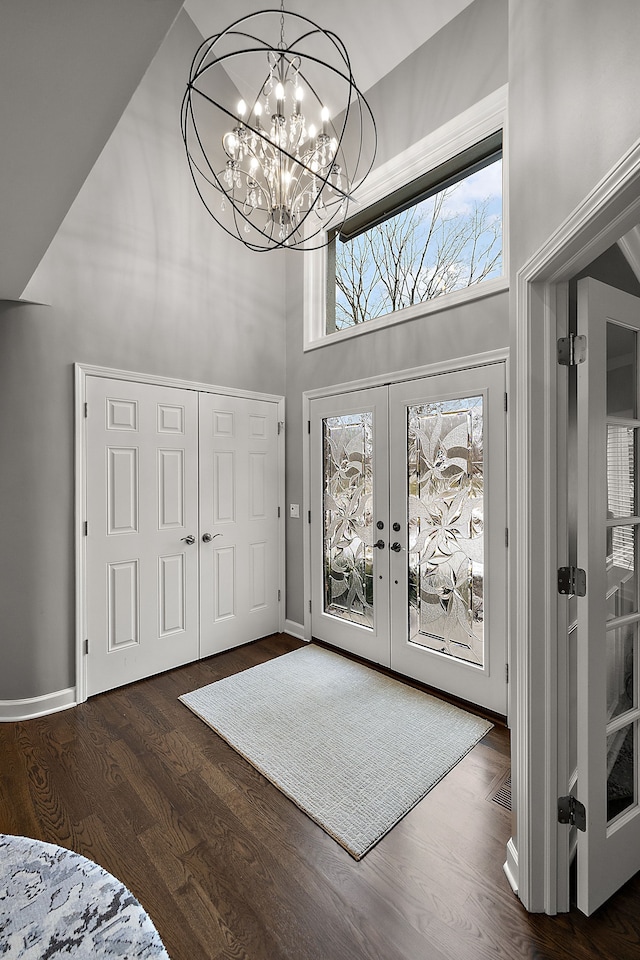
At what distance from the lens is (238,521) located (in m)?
3.53

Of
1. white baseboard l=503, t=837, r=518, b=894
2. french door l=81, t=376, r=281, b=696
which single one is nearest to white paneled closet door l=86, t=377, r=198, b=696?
french door l=81, t=376, r=281, b=696

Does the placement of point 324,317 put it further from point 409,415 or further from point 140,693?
point 140,693

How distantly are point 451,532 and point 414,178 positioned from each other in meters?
2.45

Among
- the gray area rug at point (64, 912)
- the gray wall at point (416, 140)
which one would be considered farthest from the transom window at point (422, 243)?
the gray area rug at point (64, 912)

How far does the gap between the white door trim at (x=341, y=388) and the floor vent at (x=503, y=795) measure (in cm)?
Result: 191

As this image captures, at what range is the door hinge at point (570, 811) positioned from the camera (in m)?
1.37

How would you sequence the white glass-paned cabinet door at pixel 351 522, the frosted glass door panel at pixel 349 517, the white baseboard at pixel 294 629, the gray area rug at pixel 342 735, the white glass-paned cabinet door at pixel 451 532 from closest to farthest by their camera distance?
the gray area rug at pixel 342 735, the white glass-paned cabinet door at pixel 451 532, the white glass-paned cabinet door at pixel 351 522, the frosted glass door panel at pixel 349 517, the white baseboard at pixel 294 629

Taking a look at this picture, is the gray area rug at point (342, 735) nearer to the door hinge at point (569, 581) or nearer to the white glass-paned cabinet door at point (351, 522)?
the white glass-paned cabinet door at point (351, 522)

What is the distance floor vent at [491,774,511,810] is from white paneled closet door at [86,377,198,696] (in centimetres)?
219

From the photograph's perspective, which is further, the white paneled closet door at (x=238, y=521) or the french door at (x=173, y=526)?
the white paneled closet door at (x=238, y=521)

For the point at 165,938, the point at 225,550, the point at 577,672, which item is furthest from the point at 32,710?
the point at 577,672

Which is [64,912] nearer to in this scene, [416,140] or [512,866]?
[512,866]

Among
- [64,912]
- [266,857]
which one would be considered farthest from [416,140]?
[64,912]

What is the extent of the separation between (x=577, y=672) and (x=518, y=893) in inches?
29.6
